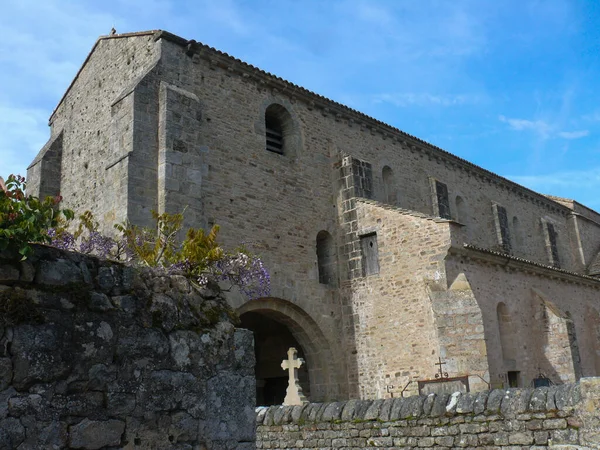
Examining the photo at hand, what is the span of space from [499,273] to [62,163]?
12772 mm

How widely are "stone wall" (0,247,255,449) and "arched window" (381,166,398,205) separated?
602 inches

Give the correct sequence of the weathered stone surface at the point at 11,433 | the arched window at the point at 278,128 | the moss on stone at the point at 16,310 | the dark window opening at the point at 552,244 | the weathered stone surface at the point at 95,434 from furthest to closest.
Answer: the dark window opening at the point at 552,244
the arched window at the point at 278,128
the weathered stone surface at the point at 95,434
the moss on stone at the point at 16,310
the weathered stone surface at the point at 11,433

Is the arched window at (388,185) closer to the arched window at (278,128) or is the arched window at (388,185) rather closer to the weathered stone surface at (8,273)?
the arched window at (278,128)

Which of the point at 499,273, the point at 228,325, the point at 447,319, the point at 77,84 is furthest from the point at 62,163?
the point at 228,325

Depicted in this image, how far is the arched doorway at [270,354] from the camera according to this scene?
59.5ft

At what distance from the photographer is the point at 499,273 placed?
17.0 meters

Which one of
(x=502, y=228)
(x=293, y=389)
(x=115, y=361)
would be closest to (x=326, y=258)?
(x=293, y=389)

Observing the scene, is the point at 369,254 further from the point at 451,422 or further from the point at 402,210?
the point at 451,422

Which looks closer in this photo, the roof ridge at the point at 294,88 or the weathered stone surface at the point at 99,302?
the weathered stone surface at the point at 99,302

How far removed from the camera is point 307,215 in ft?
54.9

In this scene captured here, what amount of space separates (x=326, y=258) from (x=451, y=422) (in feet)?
33.2

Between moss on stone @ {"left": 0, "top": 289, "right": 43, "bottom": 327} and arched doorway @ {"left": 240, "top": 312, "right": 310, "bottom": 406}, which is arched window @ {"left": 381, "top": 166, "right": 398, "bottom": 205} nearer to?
arched doorway @ {"left": 240, "top": 312, "right": 310, "bottom": 406}

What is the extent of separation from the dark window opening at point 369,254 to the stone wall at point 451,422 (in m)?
7.87

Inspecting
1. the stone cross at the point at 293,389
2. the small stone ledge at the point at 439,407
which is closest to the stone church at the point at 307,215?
the stone cross at the point at 293,389
